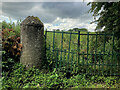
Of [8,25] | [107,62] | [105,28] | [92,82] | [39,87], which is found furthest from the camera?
[8,25]

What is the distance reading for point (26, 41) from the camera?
12.5 ft

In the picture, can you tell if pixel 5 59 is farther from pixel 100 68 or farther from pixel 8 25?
pixel 100 68

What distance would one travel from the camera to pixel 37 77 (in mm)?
3637

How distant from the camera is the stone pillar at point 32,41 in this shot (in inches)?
149

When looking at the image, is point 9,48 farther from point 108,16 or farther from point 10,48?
point 108,16

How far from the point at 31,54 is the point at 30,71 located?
61cm

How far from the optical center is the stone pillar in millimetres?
3781

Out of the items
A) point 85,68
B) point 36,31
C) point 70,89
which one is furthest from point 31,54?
point 85,68

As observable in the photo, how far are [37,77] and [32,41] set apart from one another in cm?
120

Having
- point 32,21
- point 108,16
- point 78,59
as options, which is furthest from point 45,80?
point 108,16

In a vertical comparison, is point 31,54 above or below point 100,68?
above

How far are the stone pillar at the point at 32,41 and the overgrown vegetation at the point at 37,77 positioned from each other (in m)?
0.25

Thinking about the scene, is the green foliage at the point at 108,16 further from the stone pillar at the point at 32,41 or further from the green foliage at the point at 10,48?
the green foliage at the point at 10,48

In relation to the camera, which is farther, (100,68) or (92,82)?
(100,68)
